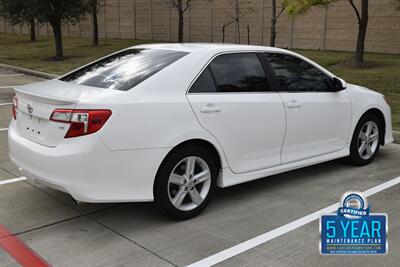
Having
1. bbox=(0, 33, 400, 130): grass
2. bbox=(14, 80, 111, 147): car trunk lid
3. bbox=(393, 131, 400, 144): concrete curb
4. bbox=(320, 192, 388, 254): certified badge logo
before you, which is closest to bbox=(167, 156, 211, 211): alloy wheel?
bbox=(14, 80, 111, 147): car trunk lid

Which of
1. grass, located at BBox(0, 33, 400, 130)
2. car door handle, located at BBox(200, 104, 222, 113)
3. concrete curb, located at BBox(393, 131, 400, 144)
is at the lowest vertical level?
concrete curb, located at BBox(393, 131, 400, 144)

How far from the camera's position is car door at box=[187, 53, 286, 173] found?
4.52 meters

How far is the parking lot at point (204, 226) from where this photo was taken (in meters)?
3.72

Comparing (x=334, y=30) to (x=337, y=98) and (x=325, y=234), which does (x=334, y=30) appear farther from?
(x=325, y=234)

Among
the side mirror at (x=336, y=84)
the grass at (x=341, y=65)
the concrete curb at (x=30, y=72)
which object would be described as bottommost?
the concrete curb at (x=30, y=72)

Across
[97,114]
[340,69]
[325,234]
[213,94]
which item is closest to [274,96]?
[213,94]

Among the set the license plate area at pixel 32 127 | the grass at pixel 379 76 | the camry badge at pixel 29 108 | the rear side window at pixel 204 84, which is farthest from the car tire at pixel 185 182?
the grass at pixel 379 76

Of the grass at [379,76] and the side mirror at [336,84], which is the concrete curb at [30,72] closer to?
the grass at [379,76]

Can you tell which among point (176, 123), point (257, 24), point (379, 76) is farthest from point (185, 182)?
point (257, 24)

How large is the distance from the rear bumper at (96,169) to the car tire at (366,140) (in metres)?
2.96

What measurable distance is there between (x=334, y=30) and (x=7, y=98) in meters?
15.0

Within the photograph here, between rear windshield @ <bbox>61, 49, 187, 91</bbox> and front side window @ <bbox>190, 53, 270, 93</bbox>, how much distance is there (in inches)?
13.4

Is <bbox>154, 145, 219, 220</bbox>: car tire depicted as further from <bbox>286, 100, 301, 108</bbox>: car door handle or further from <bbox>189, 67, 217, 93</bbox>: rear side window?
<bbox>286, 100, 301, 108</bbox>: car door handle

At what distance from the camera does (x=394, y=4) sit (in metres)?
19.0
